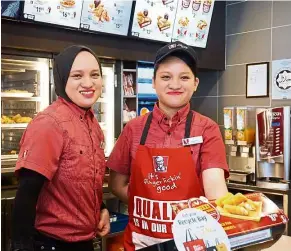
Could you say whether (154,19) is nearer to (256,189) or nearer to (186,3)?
(186,3)

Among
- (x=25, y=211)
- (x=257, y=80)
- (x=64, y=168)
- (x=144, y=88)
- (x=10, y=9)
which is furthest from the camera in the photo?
(x=257, y=80)

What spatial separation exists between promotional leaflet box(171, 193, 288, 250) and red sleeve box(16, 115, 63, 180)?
22.4 inches

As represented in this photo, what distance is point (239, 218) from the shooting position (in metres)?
0.98

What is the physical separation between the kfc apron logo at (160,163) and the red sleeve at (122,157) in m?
0.18

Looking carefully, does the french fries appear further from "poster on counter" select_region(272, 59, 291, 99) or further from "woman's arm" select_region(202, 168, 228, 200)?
"poster on counter" select_region(272, 59, 291, 99)

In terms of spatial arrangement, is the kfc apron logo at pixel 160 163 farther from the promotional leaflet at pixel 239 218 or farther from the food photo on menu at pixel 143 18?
the food photo on menu at pixel 143 18

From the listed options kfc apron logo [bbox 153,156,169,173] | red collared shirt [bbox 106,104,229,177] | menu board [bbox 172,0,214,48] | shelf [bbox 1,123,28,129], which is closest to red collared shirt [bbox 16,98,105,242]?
red collared shirt [bbox 106,104,229,177]

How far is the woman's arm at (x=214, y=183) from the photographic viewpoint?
1.37 meters

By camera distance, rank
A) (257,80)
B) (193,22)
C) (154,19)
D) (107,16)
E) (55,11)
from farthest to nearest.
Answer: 1. (257,80)
2. (193,22)
3. (154,19)
4. (107,16)
5. (55,11)

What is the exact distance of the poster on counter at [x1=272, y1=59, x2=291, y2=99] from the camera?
4.04 m

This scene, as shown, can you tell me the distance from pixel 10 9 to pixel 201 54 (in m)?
2.18

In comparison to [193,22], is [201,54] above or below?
below

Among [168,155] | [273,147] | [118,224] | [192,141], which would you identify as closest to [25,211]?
[168,155]

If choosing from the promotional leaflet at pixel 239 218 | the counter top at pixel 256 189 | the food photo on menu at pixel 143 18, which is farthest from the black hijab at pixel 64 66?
the counter top at pixel 256 189
